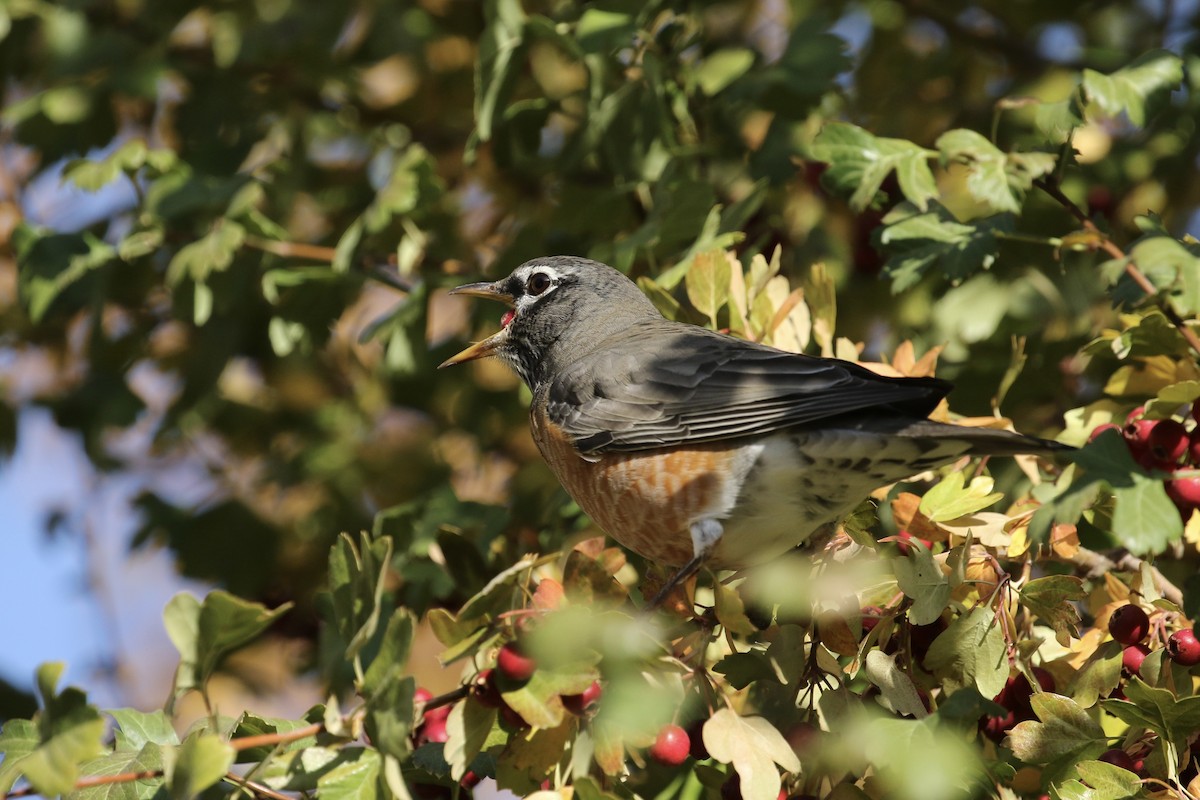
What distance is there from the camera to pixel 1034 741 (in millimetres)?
2152

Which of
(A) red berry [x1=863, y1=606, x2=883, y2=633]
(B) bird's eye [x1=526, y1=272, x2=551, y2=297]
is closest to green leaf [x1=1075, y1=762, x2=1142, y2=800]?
(A) red berry [x1=863, y1=606, x2=883, y2=633]

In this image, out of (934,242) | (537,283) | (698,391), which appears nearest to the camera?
(934,242)

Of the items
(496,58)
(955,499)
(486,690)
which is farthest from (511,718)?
(496,58)

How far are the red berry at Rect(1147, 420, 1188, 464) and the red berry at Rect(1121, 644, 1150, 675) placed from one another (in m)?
0.36

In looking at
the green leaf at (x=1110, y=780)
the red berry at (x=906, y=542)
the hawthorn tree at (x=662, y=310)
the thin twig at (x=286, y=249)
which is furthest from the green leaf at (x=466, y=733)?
the thin twig at (x=286, y=249)

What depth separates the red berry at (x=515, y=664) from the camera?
2.07m

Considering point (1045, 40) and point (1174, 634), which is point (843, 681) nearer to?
point (1174, 634)

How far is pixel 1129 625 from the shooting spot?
7.39 ft

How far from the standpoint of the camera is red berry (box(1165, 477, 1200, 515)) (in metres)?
2.32

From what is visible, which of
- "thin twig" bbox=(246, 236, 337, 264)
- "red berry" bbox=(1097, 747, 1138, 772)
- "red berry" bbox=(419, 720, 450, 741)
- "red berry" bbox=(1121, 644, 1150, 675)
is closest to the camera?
"red berry" bbox=(1097, 747, 1138, 772)

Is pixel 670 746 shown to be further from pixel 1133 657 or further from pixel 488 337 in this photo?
pixel 488 337

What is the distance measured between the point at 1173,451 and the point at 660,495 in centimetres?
110

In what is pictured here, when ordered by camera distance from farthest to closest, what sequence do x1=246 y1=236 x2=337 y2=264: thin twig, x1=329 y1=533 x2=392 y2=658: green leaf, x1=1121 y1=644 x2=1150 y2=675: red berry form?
1. x1=246 y1=236 x2=337 y2=264: thin twig
2. x1=1121 y1=644 x2=1150 y2=675: red berry
3. x1=329 y1=533 x2=392 y2=658: green leaf

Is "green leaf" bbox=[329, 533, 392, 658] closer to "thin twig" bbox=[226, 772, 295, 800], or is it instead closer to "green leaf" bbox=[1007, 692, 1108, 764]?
"thin twig" bbox=[226, 772, 295, 800]
